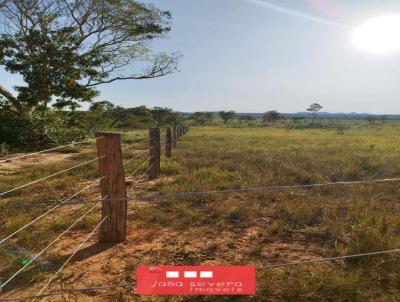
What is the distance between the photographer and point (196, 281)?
3078mm

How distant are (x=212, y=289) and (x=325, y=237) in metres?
2.02

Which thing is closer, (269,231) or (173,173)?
(269,231)

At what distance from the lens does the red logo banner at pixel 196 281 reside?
9.50 ft

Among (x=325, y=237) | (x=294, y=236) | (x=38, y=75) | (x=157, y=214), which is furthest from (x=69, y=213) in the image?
(x=38, y=75)

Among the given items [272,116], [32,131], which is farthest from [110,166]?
[272,116]

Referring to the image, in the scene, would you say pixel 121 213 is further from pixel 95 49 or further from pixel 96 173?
pixel 95 49

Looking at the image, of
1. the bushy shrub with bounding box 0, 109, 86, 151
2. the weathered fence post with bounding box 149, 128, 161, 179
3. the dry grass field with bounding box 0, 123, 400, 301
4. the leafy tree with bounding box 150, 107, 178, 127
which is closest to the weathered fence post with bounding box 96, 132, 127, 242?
the dry grass field with bounding box 0, 123, 400, 301

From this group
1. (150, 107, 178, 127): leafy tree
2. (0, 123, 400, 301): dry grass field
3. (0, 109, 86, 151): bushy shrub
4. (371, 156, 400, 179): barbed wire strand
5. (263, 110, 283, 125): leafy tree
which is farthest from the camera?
(263, 110, 283, 125): leafy tree

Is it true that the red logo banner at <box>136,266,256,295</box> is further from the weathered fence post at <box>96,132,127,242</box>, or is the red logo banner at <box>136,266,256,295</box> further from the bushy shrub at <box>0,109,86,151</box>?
the bushy shrub at <box>0,109,86,151</box>

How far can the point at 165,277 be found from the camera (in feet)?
9.78

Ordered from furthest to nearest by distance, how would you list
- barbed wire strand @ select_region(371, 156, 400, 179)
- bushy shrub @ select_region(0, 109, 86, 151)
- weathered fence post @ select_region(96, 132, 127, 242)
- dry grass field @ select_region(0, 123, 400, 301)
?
bushy shrub @ select_region(0, 109, 86, 151) → barbed wire strand @ select_region(371, 156, 400, 179) → weathered fence post @ select_region(96, 132, 127, 242) → dry grass field @ select_region(0, 123, 400, 301)

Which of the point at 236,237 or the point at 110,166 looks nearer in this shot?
the point at 110,166

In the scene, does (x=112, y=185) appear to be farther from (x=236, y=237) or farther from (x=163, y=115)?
(x=163, y=115)

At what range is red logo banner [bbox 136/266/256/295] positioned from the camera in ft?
9.50
